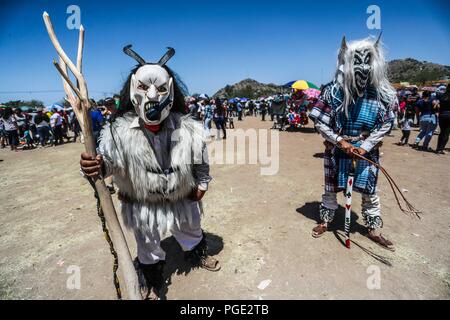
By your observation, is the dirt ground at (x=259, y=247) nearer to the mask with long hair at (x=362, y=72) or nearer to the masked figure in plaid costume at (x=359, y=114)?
the masked figure in plaid costume at (x=359, y=114)

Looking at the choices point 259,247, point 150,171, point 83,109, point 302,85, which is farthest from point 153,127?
point 302,85

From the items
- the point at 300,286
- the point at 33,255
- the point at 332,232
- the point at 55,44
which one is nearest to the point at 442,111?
the point at 332,232

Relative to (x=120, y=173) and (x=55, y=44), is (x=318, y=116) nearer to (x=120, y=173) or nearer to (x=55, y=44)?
(x=120, y=173)

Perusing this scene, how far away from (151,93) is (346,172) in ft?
7.20

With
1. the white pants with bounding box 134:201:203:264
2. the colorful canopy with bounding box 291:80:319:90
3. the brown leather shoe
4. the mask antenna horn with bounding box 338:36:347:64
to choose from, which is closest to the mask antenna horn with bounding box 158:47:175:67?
the white pants with bounding box 134:201:203:264

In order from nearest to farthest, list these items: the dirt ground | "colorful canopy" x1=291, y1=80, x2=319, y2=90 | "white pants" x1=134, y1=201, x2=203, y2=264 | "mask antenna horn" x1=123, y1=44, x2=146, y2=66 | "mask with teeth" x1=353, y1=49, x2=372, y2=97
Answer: "mask antenna horn" x1=123, y1=44, x2=146, y2=66, "white pants" x1=134, y1=201, x2=203, y2=264, the dirt ground, "mask with teeth" x1=353, y1=49, x2=372, y2=97, "colorful canopy" x1=291, y1=80, x2=319, y2=90

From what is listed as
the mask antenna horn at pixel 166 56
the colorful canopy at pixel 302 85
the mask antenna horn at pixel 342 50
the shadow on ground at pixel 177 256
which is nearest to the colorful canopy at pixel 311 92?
the colorful canopy at pixel 302 85

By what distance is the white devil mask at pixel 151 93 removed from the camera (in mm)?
1897

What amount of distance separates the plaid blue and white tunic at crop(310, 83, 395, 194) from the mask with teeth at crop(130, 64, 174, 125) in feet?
5.58

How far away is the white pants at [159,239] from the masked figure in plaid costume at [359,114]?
5.35 ft

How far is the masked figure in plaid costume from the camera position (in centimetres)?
256

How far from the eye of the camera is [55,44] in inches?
60.4

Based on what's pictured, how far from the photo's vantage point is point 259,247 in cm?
295

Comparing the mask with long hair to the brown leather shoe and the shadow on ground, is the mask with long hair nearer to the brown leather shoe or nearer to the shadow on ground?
the brown leather shoe
